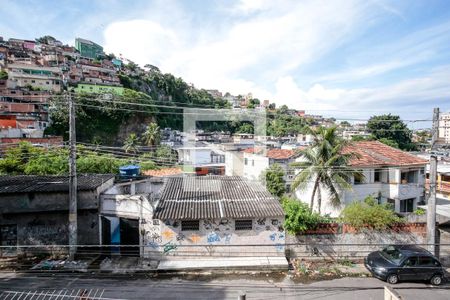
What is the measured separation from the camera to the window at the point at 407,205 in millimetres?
22656

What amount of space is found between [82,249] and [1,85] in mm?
56302

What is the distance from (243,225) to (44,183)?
1262 centimetres

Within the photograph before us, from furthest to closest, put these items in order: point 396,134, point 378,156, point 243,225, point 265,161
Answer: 1. point 396,134
2. point 265,161
3. point 378,156
4. point 243,225

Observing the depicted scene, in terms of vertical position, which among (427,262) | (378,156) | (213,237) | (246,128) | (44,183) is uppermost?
(246,128)

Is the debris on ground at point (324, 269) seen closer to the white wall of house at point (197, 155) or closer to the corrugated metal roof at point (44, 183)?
the corrugated metal roof at point (44, 183)

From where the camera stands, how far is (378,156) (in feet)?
74.7

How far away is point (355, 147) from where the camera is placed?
24.3 m

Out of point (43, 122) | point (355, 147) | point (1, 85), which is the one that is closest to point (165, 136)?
point (43, 122)

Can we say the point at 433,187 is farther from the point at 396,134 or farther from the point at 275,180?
the point at 396,134

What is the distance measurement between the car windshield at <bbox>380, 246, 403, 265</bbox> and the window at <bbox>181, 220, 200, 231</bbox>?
31.0 ft

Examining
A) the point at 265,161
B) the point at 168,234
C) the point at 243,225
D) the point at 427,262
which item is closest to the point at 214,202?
the point at 243,225

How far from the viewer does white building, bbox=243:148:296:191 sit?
29344 millimetres

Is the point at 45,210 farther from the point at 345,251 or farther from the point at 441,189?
the point at 441,189

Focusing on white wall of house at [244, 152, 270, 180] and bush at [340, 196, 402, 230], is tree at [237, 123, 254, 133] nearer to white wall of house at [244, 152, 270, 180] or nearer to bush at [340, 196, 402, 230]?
A: white wall of house at [244, 152, 270, 180]
